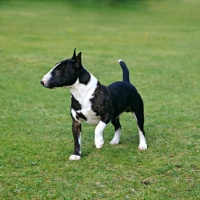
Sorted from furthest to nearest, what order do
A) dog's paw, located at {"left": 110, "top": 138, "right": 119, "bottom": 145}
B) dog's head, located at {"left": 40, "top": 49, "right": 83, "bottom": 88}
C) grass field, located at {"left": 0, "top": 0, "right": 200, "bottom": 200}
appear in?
dog's paw, located at {"left": 110, "top": 138, "right": 119, "bottom": 145} < dog's head, located at {"left": 40, "top": 49, "right": 83, "bottom": 88} < grass field, located at {"left": 0, "top": 0, "right": 200, "bottom": 200}

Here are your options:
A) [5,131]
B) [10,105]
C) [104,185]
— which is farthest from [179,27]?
[104,185]

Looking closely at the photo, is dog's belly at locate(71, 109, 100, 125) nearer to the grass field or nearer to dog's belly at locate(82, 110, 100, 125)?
dog's belly at locate(82, 110, 100, 125)

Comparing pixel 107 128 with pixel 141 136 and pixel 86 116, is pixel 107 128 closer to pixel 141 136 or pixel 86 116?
pixel 141 136

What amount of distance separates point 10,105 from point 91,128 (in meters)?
2.34

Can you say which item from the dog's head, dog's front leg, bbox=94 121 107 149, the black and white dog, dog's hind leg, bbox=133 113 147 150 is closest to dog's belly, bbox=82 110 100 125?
the black and white dog

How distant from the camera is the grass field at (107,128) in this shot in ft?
18.4

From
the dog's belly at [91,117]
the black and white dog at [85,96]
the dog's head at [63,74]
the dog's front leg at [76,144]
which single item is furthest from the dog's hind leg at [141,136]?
the dog's head at [63,74]

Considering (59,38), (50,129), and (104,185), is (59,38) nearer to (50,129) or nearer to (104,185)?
(50,129)

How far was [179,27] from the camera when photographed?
26.4 m

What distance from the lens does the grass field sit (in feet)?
18.4

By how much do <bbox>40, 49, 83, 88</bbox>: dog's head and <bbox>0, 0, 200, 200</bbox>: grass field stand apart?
105 centimetres

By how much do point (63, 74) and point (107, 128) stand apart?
2.33m

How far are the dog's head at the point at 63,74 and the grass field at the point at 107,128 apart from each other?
1.05 meters

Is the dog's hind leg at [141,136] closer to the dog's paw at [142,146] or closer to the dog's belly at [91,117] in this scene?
the dog's paw at [142,146]
